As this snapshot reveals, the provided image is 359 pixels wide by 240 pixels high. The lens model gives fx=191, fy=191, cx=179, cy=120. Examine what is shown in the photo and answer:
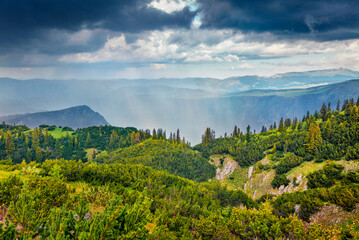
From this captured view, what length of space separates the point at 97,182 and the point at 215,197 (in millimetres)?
28613

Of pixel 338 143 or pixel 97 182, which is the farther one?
pixel 338 143

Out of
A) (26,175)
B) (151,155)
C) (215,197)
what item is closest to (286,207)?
(215,197)

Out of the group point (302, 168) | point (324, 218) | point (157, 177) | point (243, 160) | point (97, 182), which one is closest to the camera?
point (324, 218)

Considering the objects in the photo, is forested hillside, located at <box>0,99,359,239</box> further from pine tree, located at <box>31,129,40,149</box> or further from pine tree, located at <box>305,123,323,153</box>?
pine tree, located at <box>31,129,40,149</box>

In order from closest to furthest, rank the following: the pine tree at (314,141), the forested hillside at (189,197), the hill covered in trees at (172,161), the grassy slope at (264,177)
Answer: the forested hillside at (189,197), the grassy slope at (264,177), the pine tree at (314,141), the hill covered in trees at (172,161)

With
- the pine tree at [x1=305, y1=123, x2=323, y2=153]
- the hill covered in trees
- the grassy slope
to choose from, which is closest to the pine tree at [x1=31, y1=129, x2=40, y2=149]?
the hill covered in trees

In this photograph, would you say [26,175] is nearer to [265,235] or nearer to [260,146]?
[265,235]

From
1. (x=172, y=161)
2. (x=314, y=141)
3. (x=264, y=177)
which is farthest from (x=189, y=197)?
(x=172, y=161)

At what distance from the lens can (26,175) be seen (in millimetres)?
27328

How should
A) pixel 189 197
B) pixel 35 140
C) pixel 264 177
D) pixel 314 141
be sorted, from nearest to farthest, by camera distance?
pixel 189 197 < pixel 314 141 < pixel 264 177 < pixel 35 140

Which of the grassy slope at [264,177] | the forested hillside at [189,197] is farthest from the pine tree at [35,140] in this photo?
the grassy slope at [264,177]

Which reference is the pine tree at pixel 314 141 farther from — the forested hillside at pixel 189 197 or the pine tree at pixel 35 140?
the pine tree at pixel 35 140

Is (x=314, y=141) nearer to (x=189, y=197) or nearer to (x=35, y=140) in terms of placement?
(x=189, y=197)

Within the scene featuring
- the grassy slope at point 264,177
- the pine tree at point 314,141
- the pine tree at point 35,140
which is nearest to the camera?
the grassy slope at point 264,177
